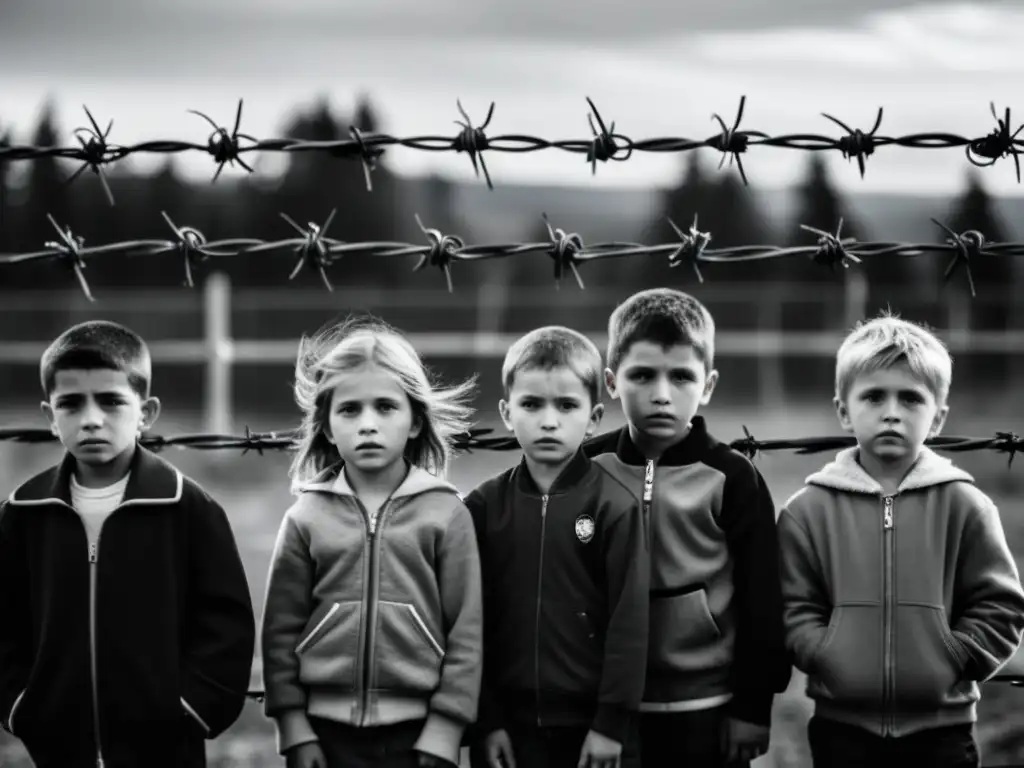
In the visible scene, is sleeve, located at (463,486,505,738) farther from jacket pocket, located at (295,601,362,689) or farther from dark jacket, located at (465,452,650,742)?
jacket pocket, located at (295,601,362,689)

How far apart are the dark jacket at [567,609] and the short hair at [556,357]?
21 centimetres

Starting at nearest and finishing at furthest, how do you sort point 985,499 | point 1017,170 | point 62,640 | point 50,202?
1. point 62,640
2. point 985,499
3. point 1017,170
4. point 50,202

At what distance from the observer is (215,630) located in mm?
2510

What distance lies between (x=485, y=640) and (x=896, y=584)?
2.80ft

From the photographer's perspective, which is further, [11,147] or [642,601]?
[11,147]

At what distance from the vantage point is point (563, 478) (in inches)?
102

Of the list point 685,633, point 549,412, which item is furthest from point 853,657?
Result: point 549,412

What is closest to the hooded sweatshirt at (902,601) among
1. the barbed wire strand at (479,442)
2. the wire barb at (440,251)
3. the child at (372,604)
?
the barbed wire strand at (479,442)

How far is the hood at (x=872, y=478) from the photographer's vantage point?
259cm

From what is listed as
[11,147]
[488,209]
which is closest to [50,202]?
[488,209]

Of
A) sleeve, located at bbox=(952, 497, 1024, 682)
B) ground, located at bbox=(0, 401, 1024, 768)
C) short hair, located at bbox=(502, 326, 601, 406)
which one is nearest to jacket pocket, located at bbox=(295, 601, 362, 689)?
short hair, located at bbox=(502, 326, 601, 406)

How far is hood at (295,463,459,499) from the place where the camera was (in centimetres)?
258

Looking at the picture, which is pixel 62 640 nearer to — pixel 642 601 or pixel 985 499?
pixel 642 601

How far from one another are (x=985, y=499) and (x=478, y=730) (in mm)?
1164
